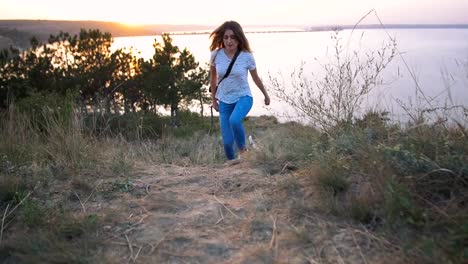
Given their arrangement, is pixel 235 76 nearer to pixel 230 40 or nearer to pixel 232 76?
pixel 232 76

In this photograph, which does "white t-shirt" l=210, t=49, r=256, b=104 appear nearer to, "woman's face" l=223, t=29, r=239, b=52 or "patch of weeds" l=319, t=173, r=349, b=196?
"woman's face" l=223, t=29, r=239, b=52

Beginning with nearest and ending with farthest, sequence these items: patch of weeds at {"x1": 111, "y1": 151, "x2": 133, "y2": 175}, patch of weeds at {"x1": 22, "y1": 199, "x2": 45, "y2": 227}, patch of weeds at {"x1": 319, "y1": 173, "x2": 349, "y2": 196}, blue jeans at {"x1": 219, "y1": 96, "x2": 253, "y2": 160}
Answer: patch of weeds at {"x1": 22, "y1": 199, "x2": 45, "y2": 227}
patch of weeds at {"x1": 319, "y1": 173, "x2": 349, "y2": 196}
patch of weeds at {"x1": 111, "y1": 151, "x2": 133, "y2": 175}
blue jeans at {"x1": 219, "y1": 96, "x2": 253, "y2": 160}

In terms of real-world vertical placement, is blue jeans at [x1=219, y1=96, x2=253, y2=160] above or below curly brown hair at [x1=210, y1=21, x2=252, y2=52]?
below

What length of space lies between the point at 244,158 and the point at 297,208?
1472mm

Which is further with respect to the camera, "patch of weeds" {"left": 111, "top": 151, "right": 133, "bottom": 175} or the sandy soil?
"patch of weeds" {"left": 111, "top": 151, "right": 133, "bottom": 175}

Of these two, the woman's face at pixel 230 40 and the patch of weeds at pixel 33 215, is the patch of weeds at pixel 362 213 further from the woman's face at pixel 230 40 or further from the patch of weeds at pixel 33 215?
the woman's face at pixel 230 40

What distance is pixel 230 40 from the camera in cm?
429

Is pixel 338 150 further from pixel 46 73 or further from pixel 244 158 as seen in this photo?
pixel 46 73

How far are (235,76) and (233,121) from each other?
1.57 feet

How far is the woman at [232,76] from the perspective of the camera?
4.29 meters

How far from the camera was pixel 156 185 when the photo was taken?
3051 millimetres

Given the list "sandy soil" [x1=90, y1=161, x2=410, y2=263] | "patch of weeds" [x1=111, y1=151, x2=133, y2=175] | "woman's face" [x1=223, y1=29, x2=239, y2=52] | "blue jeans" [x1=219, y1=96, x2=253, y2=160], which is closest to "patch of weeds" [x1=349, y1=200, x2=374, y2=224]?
"sandy soil" [x1=90, y1=161, x2=410, y2=263]

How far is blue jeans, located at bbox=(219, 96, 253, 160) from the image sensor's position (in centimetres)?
425

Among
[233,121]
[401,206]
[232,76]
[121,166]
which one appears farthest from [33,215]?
[232,76]
